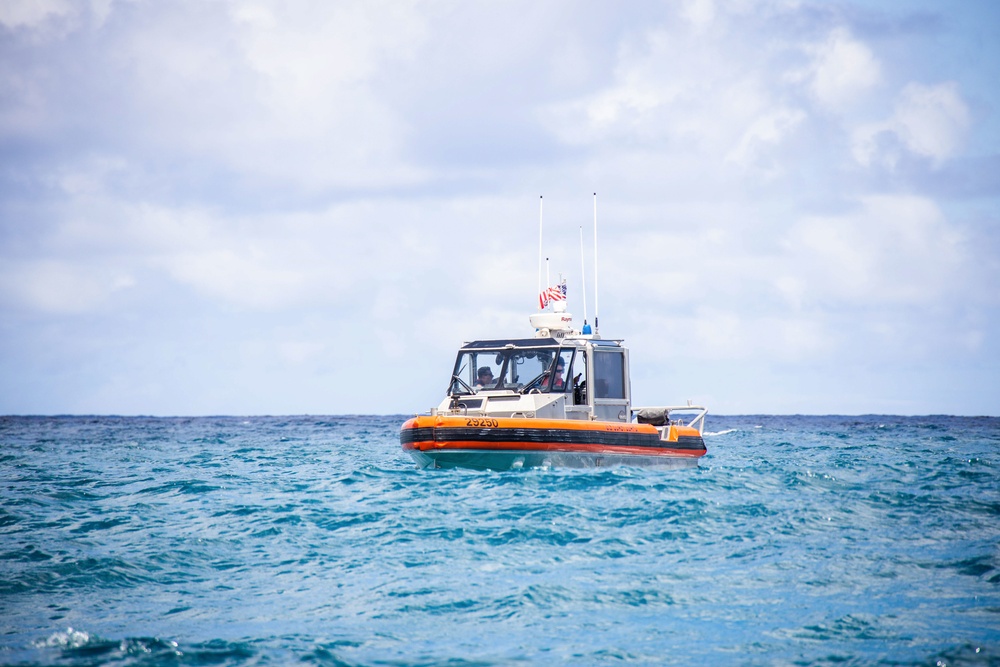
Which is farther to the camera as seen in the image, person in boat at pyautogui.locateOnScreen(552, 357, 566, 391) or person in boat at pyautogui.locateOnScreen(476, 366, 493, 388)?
person in boat at pyautogui.locateOnScreen(476, 366, 493, 388)

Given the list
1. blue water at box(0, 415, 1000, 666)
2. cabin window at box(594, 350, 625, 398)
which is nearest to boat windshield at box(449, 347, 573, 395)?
cabin window at box(594, 350, 625, 398)

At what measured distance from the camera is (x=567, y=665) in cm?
692

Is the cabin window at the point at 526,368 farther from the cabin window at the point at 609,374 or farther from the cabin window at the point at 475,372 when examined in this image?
the cabin window at the point at 609,374

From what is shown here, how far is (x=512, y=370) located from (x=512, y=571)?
367 inches

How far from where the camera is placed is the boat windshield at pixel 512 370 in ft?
61.1

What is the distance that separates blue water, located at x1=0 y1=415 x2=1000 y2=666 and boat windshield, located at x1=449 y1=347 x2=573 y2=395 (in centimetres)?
244

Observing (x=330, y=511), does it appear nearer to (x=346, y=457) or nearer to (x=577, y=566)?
(x=577, y=566)

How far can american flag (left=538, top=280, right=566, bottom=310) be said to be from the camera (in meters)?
19.8

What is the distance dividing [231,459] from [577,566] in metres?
19.6

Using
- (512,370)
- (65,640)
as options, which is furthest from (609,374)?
(65,640)

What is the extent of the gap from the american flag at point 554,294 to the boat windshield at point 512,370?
1.50m

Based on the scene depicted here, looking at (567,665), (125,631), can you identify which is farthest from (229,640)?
(567,665)

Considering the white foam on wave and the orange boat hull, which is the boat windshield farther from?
the white foam on wave

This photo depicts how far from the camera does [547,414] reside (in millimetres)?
17781
